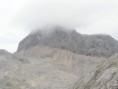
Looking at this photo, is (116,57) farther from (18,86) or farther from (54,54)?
(54,54)

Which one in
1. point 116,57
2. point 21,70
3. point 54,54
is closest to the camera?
point 116,57

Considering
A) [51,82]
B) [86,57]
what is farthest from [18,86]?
[86,57]

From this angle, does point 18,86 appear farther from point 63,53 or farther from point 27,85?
point 63,53

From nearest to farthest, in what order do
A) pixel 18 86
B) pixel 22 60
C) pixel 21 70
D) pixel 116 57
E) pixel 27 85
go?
1. pixel 116 57
2. pixel 18 86
3. pixel 27 85
4. pixel 21 70
5. pixel 22 60

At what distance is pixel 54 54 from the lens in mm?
198125

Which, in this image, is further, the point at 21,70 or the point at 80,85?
the point at 21,70

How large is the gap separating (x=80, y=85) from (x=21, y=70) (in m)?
144

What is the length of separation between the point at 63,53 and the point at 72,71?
1030 inches

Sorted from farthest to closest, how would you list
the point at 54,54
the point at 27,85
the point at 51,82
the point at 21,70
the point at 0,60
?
the point at 54,54
the point at 0,60
the point at 21,70
the point at 51,82
the point at 27,85

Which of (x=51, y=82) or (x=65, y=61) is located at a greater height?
(x=65, y=61)

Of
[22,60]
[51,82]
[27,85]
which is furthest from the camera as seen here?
[22,60]

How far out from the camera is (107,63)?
12.1 m

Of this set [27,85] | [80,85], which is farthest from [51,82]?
[80,85]

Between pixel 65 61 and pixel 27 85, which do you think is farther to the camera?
pixel 65 61
